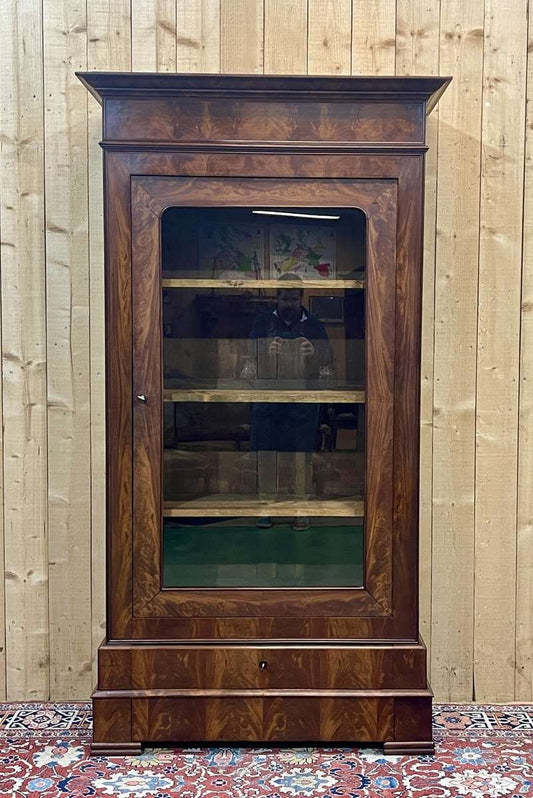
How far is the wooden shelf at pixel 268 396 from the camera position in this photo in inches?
83.1

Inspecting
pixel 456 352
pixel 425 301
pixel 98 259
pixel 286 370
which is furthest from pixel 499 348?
pixel 98 259

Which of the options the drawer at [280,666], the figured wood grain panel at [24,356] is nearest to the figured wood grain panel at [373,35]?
the figured wood grain panel at [24,356]

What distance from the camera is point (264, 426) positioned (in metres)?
2.13

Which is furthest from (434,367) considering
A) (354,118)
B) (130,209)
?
(130,209)

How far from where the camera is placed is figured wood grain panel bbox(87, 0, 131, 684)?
93.8 inches

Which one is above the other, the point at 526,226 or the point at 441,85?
the point at 441,85

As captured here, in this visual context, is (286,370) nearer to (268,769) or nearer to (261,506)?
(261,506)

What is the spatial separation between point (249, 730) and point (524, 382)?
4.03 ft

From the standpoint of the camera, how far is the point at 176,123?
6.70 ft

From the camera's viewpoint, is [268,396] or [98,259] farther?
[98,259]

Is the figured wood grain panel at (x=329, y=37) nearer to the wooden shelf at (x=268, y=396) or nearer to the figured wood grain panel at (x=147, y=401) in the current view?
the figured wood grain panel at (x=147, y=401)

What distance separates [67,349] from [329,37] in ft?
3.82

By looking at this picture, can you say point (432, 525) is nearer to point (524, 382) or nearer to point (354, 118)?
point (524, 382)

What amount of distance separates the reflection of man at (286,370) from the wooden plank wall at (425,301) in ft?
1.51
